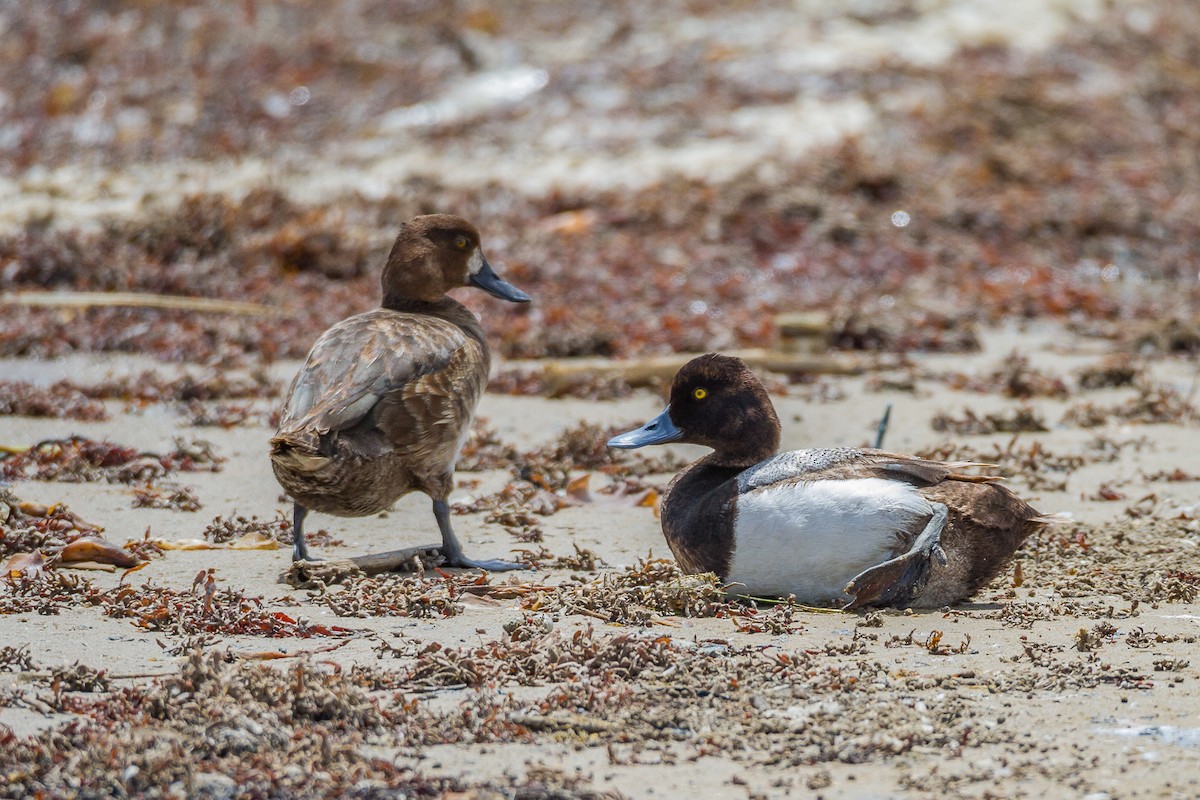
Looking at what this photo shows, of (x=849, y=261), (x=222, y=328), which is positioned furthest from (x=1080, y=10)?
(x=222, y=328)

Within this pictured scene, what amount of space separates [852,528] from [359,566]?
1860 millimetres

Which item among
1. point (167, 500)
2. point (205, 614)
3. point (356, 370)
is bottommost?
point (167, 500)

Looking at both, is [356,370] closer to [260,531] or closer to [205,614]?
[260,531]

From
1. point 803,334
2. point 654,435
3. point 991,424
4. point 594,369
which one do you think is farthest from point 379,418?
point 803,334

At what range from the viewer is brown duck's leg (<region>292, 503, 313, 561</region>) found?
5910mm

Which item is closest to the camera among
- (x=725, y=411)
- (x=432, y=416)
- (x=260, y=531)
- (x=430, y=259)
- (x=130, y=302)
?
(x=725, y=411)

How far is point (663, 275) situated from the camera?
12.8 meters

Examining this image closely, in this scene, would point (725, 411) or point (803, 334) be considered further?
point (803, 334)

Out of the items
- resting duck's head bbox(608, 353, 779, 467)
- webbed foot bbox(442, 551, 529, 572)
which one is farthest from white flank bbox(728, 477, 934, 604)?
webbed foot bbox(442, 551, 529, 572)

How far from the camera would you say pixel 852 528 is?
17.1 ft

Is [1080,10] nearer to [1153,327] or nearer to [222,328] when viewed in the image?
[1153,327]

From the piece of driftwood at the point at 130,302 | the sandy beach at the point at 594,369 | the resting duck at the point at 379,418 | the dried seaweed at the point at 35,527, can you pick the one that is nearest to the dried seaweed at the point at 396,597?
the sandy beach at the point at 594,369

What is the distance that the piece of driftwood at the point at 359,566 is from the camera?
17.9 feet

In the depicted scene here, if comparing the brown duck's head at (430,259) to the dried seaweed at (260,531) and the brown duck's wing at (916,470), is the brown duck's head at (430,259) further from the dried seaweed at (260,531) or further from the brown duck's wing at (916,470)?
the brown duck's wing at (916,470)
